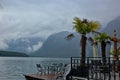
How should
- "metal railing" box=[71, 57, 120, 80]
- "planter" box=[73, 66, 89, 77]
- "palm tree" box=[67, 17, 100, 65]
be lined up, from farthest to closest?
"palm tree" box=[67, 17, 100, 65] < "planter" box=[73, 66, 89, 77] < "metal railing" box=[71, 57, 120, 80]

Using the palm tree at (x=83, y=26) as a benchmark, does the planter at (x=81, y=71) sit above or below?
below

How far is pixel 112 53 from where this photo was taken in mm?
29516

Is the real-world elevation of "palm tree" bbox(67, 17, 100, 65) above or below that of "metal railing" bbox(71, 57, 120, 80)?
above

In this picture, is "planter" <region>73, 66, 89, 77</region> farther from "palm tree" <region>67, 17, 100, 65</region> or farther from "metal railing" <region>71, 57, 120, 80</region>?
"palm tree" <region>67, 17, 100, 65</region>

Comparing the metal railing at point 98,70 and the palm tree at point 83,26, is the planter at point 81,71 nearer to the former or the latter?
the metal railing at point 98,70

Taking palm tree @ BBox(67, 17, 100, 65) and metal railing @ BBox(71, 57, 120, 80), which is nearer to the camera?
metal railing @ BBox(71, 57, 120, 80)

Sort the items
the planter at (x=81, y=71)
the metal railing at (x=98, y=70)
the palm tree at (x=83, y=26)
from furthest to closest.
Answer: the palm tree at (x=83, y=26)
the planter at (x=81, y=71)
the metal railing at (x=98, y=70)

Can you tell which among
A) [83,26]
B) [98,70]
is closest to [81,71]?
[98,70]

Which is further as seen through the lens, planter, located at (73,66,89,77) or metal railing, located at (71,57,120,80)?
planter, located at (73,66,89,77)

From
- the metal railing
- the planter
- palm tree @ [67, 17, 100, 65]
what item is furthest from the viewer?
palm tree @ [67, 17, 100, 65]

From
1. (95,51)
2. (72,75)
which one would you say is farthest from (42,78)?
(72,75)

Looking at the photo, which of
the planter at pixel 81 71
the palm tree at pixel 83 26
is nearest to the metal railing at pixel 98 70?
the planter at pixel 81 71

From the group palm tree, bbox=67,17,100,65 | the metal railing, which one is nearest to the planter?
the metal railing

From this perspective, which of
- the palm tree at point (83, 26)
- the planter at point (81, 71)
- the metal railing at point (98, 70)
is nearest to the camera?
the metal railing at point (98, 70)
